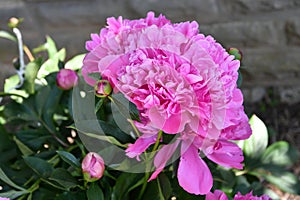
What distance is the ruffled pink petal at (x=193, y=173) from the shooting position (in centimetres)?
63

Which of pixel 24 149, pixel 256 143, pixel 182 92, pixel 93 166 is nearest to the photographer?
pixel 182 92

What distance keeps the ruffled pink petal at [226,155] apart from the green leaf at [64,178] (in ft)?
0.73

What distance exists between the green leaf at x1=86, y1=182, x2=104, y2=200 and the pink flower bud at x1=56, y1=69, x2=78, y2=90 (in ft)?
0.74

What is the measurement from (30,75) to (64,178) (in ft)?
1.02

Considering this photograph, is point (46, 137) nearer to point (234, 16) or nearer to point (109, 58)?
point (109, 58)

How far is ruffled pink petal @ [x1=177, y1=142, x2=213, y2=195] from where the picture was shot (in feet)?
2.06

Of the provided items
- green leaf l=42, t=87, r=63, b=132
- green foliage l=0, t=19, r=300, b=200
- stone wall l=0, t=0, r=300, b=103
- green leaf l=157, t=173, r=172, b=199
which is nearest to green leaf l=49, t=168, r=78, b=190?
green foliage l=0, t=19, r=300, b=200

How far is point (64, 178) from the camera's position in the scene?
0.77 metres

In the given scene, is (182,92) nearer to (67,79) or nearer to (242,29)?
(67,79)

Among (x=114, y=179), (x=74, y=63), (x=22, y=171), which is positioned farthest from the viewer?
(x=74, y=63)

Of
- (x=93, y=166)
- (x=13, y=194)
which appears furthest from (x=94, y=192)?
(x=13, y=194)

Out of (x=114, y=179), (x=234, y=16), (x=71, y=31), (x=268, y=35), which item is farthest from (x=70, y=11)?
(x=114, y=179)

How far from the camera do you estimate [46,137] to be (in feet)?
3.22

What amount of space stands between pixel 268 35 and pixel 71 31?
0.71m
